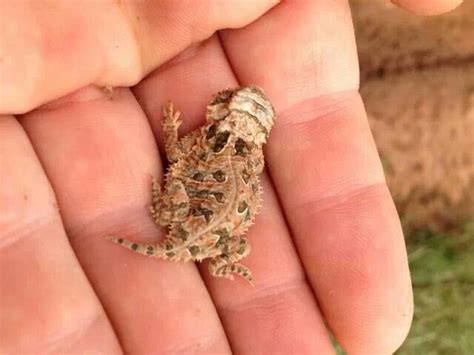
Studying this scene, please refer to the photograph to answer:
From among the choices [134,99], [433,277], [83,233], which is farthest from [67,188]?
[433,277]

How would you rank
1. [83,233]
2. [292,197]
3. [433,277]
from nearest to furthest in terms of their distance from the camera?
[83,233], [292,197], [433,277]

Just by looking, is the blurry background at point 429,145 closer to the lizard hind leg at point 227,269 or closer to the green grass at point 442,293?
the green grass at point 442,293

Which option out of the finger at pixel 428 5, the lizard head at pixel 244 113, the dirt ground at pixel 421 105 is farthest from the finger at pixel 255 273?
the dirt ground at pixel 421 105

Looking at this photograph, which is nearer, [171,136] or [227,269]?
[227,269]

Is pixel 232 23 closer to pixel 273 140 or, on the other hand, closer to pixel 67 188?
pixel 273 140

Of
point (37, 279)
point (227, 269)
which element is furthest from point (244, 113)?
point (37, 279)

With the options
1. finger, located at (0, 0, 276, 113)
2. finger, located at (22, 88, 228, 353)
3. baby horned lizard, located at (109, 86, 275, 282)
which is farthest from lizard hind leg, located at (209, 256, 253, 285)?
finger, located at (0, 0, 276, 113)

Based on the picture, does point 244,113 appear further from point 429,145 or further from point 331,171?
point 429,145
